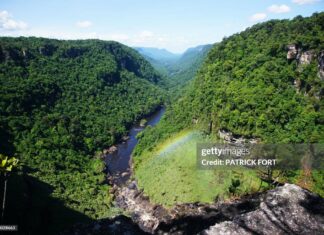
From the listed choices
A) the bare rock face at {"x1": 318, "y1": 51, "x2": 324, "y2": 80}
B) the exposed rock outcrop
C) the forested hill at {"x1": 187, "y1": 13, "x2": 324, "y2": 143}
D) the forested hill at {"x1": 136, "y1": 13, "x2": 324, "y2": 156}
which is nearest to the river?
the forested hill at {"x1": 136, "y1": 13, "x2": 324, "y2": 156}

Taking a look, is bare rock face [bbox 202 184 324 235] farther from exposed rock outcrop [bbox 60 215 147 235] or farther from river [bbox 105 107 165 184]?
river [bbox 105 107 165 184]

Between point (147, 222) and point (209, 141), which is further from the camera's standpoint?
point (209, 141)

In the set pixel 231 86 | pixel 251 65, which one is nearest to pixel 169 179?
pixel 231 86

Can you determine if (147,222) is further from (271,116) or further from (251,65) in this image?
(251,65)

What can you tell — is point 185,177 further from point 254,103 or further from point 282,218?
point 282,218

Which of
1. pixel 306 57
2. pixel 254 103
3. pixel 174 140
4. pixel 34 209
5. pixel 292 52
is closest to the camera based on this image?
pixel 34 209

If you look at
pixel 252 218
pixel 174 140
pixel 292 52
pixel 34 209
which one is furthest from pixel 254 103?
pixel 252 218

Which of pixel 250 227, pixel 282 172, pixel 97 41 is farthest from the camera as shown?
pixel 97 41
